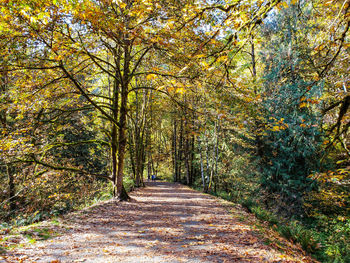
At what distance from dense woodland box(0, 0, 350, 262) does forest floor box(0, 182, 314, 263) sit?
5.20 feet

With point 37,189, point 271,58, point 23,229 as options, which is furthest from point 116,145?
point 271,58

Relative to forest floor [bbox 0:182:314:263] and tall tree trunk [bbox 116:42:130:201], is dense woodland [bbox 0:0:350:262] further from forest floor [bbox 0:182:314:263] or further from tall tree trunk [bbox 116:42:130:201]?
forest floor [bbox 0:182:314:263]

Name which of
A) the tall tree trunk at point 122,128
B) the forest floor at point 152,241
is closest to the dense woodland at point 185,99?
the tall tree trunk at point 122,128

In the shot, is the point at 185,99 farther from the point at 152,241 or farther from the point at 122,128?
the point at 152,241

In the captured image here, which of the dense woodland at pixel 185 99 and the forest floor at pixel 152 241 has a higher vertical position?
the dense woodland at pixel 185 99

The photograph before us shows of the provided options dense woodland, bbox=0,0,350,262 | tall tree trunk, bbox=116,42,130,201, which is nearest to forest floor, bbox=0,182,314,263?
dense woodland, bbox=0,0,350,262

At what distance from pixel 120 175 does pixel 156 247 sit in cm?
525

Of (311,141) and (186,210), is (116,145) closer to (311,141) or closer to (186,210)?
(186,210)

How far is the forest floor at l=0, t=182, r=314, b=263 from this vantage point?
3439 millimetres

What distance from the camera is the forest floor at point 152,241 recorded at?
11.3ft

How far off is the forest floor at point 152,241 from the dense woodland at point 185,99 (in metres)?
1.59

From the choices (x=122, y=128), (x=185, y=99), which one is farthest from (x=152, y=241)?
(x=185, y=99)

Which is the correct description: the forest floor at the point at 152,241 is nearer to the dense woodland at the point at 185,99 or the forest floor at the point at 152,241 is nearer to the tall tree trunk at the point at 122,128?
the dense woodland at the point at 185,99

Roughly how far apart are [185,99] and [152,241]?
12538 mm
